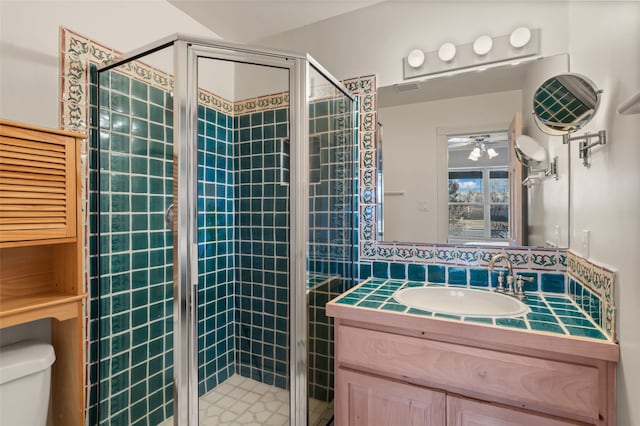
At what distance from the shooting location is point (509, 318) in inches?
48.6

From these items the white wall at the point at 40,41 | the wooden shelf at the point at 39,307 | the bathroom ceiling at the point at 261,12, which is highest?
the bathroom ceiling at the point at 261,12

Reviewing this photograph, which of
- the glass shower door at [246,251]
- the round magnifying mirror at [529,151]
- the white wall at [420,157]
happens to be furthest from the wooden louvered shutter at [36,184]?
the round magnifying mirror at [529,151]

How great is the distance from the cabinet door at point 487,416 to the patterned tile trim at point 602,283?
35 centimetres

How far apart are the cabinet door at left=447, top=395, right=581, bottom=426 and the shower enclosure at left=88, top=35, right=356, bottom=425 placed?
63 cm

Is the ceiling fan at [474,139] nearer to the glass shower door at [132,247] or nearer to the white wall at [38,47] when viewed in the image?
the glass shower door at [132,247]

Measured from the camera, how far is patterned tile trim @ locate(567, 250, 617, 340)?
→ 1021mm

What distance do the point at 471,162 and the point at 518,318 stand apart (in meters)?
0.81

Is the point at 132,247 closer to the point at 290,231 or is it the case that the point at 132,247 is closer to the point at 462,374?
the point at 290,231

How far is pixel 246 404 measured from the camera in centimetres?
147

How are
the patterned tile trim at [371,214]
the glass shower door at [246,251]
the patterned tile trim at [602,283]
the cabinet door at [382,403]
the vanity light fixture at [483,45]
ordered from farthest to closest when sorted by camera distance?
the patterned tile trim at [371,214]
the vanity light fixture at [483,45]
the glass shower door at [246,251]
the cabinet door at [382,403]
the patterned tile trim at [602,283]

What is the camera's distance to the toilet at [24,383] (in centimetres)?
118

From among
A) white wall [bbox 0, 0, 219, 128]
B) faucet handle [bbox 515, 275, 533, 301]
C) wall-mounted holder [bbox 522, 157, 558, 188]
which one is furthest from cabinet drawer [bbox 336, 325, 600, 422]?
white wall [bbox 0, 0, 219, 128]

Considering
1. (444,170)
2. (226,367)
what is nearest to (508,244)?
(444,170)

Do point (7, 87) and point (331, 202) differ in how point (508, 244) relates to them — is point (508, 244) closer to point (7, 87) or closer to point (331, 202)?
point (331, 202)
